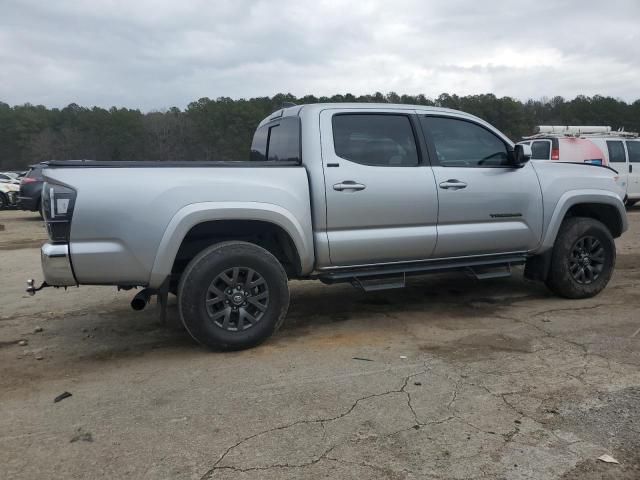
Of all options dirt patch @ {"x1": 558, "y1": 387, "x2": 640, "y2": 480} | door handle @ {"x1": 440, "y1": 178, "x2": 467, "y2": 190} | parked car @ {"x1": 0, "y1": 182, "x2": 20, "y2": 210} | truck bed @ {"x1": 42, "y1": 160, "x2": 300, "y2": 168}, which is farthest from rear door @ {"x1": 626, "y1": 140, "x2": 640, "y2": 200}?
parked car @ {"x1": 0, "y1": 182, "x2": 20, "y2": 210}

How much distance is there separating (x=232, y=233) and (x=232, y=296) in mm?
593

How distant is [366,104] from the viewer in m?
5.07

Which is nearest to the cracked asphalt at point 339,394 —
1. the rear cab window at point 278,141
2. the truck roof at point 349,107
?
the rear cab window at point 278,141

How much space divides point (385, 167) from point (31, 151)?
191 ft

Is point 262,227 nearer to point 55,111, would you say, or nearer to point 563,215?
point 563,215

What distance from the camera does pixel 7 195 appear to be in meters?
22.3

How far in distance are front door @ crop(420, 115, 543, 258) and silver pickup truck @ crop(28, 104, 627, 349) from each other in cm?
1

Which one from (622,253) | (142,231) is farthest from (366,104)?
(622,253)

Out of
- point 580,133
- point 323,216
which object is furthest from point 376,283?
point 580,133

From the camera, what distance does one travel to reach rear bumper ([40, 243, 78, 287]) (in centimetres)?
388

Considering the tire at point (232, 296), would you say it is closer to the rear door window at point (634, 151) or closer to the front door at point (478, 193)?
the front door at point (478, 193)

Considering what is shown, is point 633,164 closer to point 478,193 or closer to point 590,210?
point 590,210

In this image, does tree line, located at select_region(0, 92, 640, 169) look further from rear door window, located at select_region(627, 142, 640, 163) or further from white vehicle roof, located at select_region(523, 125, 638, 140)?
rear door window, located at select_region(627, 142, 640, 163)

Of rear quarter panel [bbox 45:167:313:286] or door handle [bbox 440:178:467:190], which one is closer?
rear quarter panel [bbox 45:167:313:286]
